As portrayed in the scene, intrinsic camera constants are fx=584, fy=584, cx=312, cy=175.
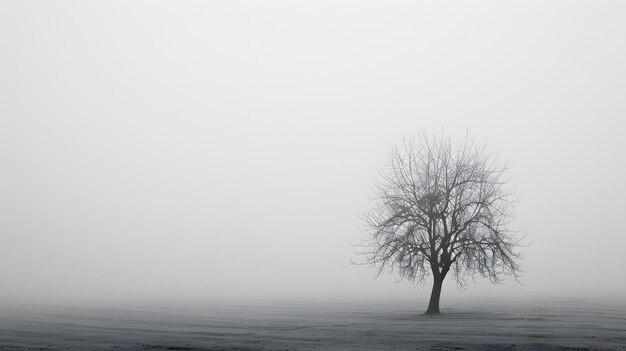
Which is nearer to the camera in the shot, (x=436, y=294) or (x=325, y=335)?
(x=325, y=335)

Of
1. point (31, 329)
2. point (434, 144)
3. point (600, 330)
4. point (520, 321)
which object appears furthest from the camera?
point (434, 144)

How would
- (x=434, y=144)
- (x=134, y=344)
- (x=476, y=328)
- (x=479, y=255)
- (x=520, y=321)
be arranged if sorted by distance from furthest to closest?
(x=434, y=144) → (x=479, y=255) → (x=520, y=321) → (x=476, y=328) → (x=134, y=344)

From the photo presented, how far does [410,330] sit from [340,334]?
4711 millimetres

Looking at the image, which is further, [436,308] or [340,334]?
[436,308]

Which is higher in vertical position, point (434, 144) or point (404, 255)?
point (434, 144)

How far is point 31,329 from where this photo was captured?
42.0 meters

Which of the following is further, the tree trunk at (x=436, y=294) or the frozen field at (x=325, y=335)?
the tree trunk at (x=436, y=294)

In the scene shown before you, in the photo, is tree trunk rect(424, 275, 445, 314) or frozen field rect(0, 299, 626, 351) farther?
tree trunk rect(424, 275, 445, 314)

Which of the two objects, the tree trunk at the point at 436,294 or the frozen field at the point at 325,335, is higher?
the tree trunk at the point at 436,294

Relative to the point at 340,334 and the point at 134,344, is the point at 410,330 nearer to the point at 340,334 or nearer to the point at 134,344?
the point at 340,334

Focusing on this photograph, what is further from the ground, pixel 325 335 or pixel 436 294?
pixel 436 294

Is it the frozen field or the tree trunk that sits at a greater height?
the tree trunk

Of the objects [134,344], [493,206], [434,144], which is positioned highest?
[434,144]

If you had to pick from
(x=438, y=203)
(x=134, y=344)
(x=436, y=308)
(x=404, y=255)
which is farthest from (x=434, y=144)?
(x=134, y=344)
